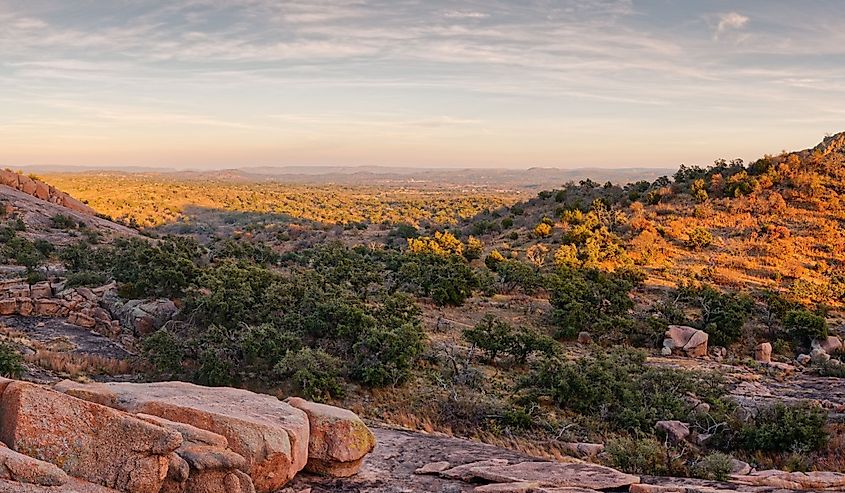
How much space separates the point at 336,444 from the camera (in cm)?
797

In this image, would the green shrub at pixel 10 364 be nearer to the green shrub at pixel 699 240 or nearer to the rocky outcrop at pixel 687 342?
the rocky outcrop at pixel 687 342

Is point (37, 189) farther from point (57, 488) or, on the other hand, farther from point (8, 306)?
point (57, 488)

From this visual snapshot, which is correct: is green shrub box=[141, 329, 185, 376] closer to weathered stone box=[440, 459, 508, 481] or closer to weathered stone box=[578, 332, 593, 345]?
weathered stone box=[440, 459, 508, 481]

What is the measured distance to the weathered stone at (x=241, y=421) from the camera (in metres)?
7.04

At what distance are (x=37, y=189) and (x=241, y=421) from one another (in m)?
49.9

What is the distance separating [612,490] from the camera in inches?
298

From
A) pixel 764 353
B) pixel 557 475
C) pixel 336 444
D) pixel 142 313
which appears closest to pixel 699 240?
pixel 764 353

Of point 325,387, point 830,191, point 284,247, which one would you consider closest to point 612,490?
point 325,387

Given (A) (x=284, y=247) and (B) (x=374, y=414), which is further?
(A) (x=284, y=247)

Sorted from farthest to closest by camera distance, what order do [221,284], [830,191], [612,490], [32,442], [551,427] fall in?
1. [830,191]
2. [221,284]
3. [551,427]
4. [612,490]
5. [32,442]

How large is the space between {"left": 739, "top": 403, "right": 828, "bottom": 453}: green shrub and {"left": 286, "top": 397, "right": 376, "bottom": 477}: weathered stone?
7.68 meters

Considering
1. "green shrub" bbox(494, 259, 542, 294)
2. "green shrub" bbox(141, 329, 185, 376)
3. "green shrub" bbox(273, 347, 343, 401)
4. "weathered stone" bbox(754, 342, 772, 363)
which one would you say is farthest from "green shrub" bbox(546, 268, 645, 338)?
"green shrub" bbox(141, 329, 185, 376)

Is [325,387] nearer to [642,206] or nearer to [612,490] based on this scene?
[612,490]

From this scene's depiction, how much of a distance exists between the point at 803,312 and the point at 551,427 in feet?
43.9
